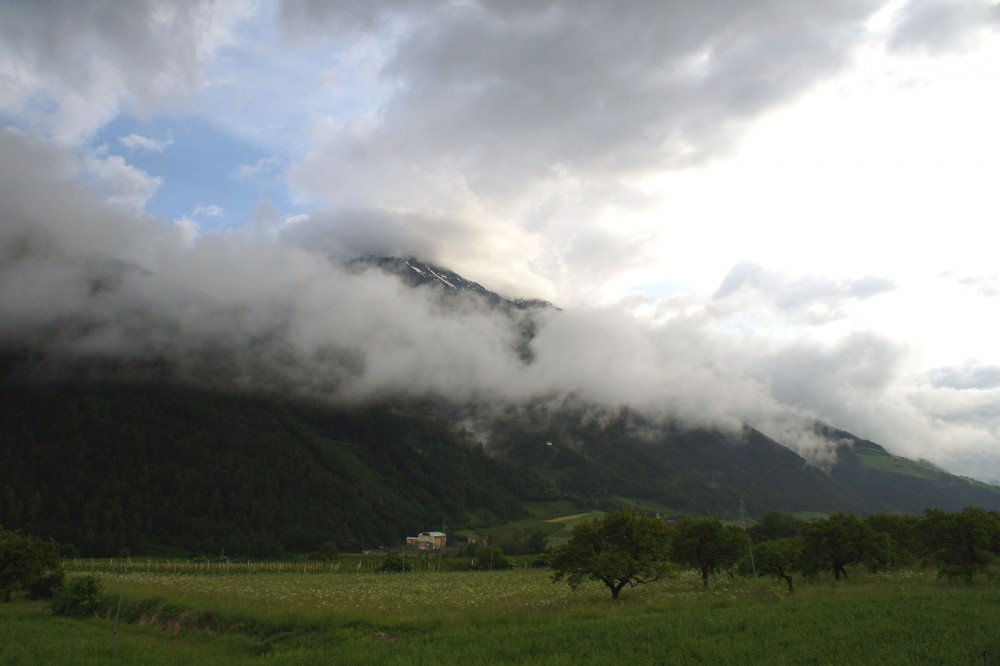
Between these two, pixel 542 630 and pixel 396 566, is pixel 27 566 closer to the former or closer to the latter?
pixel 542 630

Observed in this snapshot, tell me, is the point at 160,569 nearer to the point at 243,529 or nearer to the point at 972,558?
the point at 243,529

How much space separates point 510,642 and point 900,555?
75.2 meters

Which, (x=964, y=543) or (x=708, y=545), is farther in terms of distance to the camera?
(x=708, y=545)

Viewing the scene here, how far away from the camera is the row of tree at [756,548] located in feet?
178

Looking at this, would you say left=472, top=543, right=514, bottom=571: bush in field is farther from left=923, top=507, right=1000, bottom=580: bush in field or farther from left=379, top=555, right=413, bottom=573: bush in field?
left=923, top=507, right=1000, bottom=580: bush in field

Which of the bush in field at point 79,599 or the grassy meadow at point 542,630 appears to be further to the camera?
the bush in field at point 79,599

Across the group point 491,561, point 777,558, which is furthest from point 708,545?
point 491,561

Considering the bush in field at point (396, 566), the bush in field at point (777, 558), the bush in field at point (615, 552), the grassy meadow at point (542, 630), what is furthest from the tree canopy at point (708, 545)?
the bush in field at point (396, 566)

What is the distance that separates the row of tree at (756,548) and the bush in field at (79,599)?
44.3m

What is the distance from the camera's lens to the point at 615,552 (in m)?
54.5

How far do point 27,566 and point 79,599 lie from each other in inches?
439

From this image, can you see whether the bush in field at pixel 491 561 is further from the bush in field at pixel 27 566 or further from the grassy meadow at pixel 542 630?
the bush in field at pixel 27 566

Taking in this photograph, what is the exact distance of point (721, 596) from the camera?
2053 inches

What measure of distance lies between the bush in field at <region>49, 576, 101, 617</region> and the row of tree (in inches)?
1743
